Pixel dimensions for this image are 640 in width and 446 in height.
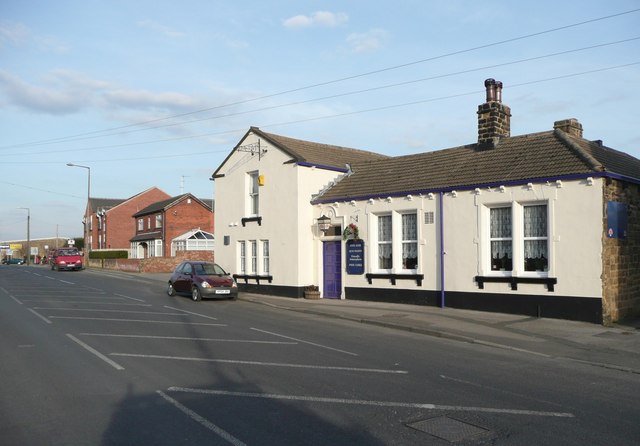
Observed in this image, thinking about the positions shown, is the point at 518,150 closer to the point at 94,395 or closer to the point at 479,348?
the point at 479,348

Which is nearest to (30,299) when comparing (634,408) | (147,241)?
(634,408)

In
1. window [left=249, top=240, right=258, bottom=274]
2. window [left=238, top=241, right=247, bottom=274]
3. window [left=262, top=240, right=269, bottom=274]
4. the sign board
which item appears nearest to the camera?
the sign board

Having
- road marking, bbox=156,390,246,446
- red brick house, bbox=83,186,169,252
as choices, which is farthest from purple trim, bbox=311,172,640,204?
red brick house, bbox=83,186,169,252

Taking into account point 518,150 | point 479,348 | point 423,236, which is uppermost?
point 518,150

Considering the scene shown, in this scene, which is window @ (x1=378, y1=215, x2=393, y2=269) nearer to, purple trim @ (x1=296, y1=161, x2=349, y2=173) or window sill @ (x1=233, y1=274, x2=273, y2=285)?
purple trim @ (x1=296, y1=161, x2=349, y2=173)

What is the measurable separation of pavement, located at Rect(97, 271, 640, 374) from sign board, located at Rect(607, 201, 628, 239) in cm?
229

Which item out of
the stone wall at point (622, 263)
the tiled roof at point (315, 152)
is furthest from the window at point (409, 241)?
the stone wall at point (622, 263)

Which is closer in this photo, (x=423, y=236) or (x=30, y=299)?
(x=423, y=236)

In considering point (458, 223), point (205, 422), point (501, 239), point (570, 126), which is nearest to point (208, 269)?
point (458, 223)

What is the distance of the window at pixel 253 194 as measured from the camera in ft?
78.1

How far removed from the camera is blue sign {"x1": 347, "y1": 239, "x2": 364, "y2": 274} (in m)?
19.4

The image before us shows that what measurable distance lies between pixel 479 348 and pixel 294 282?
10897 mm

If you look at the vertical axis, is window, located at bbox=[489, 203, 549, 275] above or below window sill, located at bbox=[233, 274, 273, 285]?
above

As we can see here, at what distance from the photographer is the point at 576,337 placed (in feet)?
39.3
